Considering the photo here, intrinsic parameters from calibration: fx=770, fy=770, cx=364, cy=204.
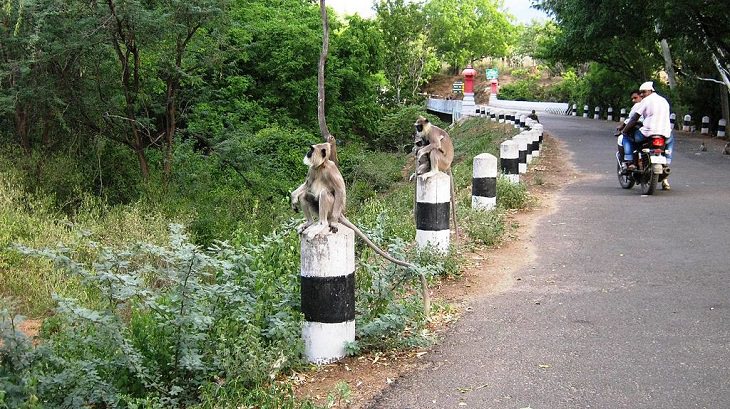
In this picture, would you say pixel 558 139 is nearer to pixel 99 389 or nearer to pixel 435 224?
pixel 435 224

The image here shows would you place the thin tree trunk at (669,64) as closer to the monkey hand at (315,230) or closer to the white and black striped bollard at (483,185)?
the white and black striped bollard at (483,185)

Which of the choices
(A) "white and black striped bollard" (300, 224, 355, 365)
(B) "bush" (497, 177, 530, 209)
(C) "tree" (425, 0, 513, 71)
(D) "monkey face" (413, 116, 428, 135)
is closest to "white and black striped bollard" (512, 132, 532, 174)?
(B) "bush" (497, 177, 530, 209)

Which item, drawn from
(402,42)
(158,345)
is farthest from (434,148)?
(402,42)

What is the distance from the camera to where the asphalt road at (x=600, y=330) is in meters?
4.26

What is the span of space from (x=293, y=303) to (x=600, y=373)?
196cm

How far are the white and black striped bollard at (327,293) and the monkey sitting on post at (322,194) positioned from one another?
96 mm

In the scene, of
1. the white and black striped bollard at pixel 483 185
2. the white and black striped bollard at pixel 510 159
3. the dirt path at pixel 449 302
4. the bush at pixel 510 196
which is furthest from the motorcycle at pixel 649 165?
the white and black striped bollard at pixel 483 185

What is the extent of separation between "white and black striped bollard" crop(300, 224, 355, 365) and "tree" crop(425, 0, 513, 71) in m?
80.5

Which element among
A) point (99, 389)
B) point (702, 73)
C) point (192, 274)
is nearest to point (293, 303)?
point (192, 274)

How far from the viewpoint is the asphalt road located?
4258 mm

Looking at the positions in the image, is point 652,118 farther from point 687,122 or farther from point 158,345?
point 687,122

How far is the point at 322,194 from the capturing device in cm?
484

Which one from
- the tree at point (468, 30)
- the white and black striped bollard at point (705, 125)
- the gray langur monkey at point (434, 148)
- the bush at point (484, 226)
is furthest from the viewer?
the tree at point (468, 30)

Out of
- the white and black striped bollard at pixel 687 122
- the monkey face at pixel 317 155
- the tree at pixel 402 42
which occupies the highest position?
the tree at pixel 402 42
